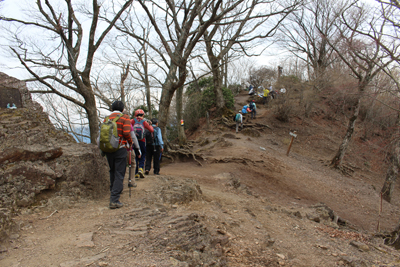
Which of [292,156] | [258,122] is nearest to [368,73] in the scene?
[292,156]

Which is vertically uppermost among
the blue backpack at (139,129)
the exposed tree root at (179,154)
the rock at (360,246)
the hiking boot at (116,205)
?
the blue backpack at (139,129)

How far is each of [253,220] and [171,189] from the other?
6.03 feet

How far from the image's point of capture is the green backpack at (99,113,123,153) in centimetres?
422

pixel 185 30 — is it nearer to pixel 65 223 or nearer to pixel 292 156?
pixel 65 223

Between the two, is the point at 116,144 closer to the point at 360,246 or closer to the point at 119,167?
the point at 119,167

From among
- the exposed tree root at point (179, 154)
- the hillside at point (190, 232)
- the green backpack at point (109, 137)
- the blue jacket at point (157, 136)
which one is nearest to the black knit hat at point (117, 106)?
the green backpack at point (109, 137)

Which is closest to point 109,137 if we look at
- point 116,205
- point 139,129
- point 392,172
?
point 116,205

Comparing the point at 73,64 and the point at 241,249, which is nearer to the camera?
the point at 241,249

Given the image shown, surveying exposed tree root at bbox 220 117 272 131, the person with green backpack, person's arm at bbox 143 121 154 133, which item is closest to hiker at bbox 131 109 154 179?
person's arm at bbox 143 121 154 133

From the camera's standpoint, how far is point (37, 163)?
13.0 ft

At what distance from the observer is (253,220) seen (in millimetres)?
5129

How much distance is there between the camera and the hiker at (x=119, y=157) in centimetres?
430

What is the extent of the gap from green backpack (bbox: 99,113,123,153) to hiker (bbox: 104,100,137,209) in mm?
168

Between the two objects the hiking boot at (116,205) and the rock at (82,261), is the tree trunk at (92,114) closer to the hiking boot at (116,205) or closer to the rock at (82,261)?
the hiking boot at (116,205)
